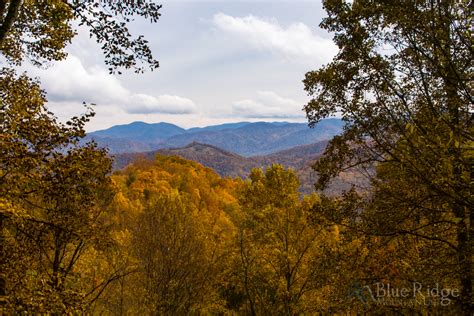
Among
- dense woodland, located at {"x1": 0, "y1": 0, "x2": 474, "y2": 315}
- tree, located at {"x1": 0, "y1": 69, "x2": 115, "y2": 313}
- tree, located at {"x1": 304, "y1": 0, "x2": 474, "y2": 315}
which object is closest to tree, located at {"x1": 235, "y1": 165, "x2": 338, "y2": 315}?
dense woodland, located at {"x1": 0, "y1": 0, "x2": 474, "y2": 315}

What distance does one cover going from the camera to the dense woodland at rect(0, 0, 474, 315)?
5.20 m

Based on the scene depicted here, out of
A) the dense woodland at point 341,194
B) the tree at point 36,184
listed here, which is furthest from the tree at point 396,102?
the tree at point 36,184

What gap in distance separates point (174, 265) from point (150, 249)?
3.59 ft

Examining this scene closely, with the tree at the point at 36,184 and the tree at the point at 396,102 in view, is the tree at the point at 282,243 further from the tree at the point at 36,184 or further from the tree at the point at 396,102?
the tree at the point at 36,184

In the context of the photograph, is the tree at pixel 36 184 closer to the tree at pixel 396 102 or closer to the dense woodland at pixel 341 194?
the dense woodland at pixel 341 194

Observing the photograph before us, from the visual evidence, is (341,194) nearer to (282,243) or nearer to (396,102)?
(396,102)

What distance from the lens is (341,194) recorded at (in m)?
9.95

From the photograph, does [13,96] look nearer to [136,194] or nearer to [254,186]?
[254,186]

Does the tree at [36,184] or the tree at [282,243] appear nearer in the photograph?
the tree at [36,184]

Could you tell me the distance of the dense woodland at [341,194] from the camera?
17.1ft

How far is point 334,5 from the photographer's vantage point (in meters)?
8.88

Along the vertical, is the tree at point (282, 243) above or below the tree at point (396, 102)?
below

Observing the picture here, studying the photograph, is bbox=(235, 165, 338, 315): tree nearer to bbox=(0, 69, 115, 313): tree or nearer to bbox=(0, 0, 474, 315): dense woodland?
bbox=(0, 0, 474, 315): dense woodland

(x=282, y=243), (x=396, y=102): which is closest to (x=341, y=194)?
(x=396, y=102)
